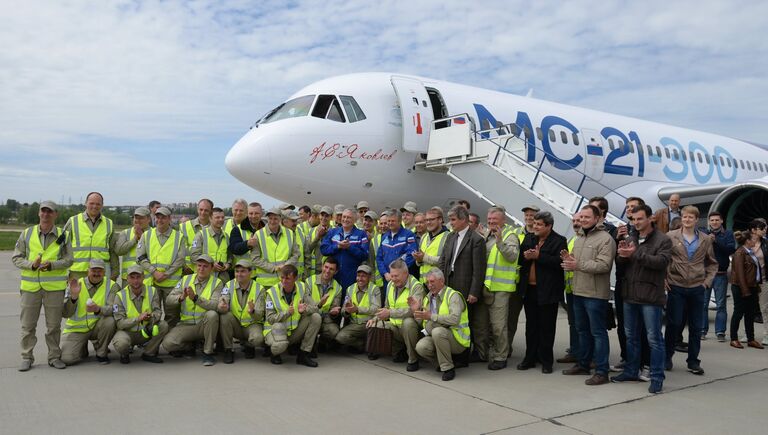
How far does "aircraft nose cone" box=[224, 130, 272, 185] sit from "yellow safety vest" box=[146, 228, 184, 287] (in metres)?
3.03

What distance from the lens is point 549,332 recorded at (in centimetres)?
612

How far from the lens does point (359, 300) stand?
21.9ft

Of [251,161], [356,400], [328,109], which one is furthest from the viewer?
[328,109]

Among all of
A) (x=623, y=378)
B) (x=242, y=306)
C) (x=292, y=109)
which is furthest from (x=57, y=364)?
(x=292, y=109)

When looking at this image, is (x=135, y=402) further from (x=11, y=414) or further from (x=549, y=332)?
(x=549, y=332)

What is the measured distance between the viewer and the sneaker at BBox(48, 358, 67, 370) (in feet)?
18.9

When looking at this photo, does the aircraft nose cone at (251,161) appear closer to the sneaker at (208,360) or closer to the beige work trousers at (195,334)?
the beige work trousers at (195,334)

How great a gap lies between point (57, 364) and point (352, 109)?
642 cm

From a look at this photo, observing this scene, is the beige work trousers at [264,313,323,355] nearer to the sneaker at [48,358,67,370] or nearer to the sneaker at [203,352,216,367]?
the sneaker at [203,352,216,367]

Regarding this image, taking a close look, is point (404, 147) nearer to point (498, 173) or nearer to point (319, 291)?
point (498, 173)

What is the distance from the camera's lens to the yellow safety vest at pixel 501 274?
6242 mm

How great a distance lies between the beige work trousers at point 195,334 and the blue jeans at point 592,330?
12.2 ft

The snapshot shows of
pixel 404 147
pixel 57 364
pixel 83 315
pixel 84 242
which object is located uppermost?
pixel 404 147

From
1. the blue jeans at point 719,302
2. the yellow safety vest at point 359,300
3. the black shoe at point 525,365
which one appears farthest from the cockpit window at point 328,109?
the blue jeans at point 719,302
